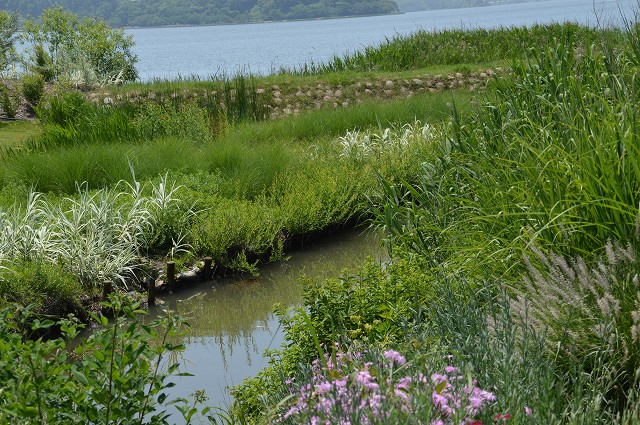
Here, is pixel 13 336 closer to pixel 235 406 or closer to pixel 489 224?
pixel 235 406

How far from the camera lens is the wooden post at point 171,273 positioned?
7.68 meters

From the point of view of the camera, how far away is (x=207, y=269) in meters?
8.11

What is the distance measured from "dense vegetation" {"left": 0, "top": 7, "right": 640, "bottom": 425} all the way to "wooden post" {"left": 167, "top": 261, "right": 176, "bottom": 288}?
0.22 m

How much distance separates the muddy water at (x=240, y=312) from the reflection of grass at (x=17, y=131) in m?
6.87

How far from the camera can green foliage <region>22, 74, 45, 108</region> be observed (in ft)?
54.7

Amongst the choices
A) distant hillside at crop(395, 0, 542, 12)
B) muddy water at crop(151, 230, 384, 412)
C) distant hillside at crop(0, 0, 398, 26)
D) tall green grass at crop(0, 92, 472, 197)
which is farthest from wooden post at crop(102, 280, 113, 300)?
distant hillside at crop(395, 0, 542, 12)

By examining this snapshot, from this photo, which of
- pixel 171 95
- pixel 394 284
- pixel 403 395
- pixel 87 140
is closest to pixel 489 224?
pixel 394 284

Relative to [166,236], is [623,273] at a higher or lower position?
higher

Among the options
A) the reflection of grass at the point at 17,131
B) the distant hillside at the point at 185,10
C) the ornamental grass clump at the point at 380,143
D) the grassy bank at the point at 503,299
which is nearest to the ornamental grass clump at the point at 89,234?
the grassy bank at the point at 503,299

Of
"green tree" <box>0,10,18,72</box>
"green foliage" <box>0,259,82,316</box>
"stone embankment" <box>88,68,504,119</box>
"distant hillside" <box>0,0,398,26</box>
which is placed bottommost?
"green foliage" <box>0,259,82,316</box>

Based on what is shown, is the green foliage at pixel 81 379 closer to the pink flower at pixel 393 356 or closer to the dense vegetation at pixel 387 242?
the dense vegetation at pixel 387 242

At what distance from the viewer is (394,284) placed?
501cm

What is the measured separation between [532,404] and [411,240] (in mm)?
3134

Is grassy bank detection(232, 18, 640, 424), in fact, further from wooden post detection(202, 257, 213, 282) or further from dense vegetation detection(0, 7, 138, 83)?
dense vegetation detection(0, 7, 138, 83)
